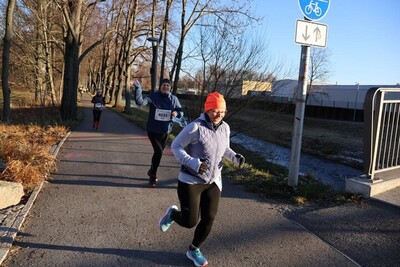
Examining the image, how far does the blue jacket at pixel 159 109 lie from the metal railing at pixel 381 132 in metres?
3.19

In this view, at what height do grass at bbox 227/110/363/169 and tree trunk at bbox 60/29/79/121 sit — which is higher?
tree trunk at bbox 60/29/79/121

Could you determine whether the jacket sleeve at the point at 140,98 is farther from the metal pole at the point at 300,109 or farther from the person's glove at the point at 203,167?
the person's glove at the point at 203,167

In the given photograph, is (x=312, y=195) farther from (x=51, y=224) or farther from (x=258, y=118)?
(x=258, y=118)

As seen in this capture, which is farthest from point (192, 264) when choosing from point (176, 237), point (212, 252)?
point (176, 237)

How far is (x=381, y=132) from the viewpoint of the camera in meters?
6.60

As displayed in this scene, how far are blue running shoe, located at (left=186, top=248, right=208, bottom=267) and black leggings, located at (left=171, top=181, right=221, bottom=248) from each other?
0.07 metres

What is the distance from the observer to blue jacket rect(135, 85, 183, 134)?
266 inches

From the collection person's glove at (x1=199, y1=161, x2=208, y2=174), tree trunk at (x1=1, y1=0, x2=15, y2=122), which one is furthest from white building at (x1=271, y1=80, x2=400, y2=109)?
person's glove at (x1=199, y1=161, x2=208, y2=174)

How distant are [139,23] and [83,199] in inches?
1307

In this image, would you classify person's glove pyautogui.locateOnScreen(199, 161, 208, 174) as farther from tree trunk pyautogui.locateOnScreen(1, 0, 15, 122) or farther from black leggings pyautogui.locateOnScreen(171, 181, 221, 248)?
tree trunk pyautogui.locateOnScreen(1, 0, 15, 122)

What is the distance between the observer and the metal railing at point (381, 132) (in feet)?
20.2

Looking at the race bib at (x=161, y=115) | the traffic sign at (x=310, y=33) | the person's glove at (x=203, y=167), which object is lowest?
the person's glove at (x=203, y=167)

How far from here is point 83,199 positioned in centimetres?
591

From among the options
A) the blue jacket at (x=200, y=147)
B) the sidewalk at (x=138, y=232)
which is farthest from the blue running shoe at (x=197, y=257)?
the blue jacket at (x=200, y=147)
